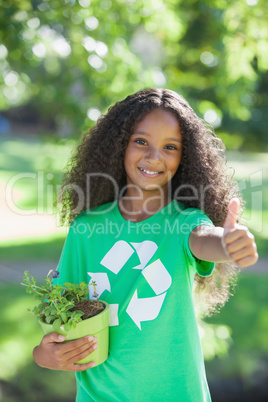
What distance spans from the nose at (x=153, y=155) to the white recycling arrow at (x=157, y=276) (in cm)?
35

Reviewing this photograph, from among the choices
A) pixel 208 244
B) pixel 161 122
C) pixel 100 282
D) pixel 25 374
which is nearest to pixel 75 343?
pixel 100 282

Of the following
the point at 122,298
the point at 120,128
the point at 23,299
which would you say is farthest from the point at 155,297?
the point at 23,299

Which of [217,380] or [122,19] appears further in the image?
[217,380]

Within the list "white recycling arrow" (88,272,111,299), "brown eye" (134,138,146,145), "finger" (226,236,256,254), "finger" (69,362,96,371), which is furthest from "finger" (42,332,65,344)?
"brown eye" (134,138,146,145)

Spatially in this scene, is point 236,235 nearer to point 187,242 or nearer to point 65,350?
point 187,242

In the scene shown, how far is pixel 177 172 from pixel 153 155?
209 millimetres

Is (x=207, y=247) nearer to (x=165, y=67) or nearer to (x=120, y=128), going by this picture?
(x=120, y=128)

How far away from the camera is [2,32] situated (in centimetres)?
296

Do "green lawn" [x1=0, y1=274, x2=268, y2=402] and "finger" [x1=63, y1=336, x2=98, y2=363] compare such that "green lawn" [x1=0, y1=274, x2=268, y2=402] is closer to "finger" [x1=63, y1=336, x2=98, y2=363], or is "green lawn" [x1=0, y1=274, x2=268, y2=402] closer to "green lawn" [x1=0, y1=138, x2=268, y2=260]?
"green lawn" [x1=0, y1=138, x2=268, y2=260]

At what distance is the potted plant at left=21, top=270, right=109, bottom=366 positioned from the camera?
141 cm

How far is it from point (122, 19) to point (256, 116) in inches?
284

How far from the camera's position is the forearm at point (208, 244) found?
132cm

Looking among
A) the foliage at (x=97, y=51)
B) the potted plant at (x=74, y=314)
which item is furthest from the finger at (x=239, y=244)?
the foliage at (x=97, y=51)

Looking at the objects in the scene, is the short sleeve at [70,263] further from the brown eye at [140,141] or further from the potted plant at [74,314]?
the brown eye at [140,141]
